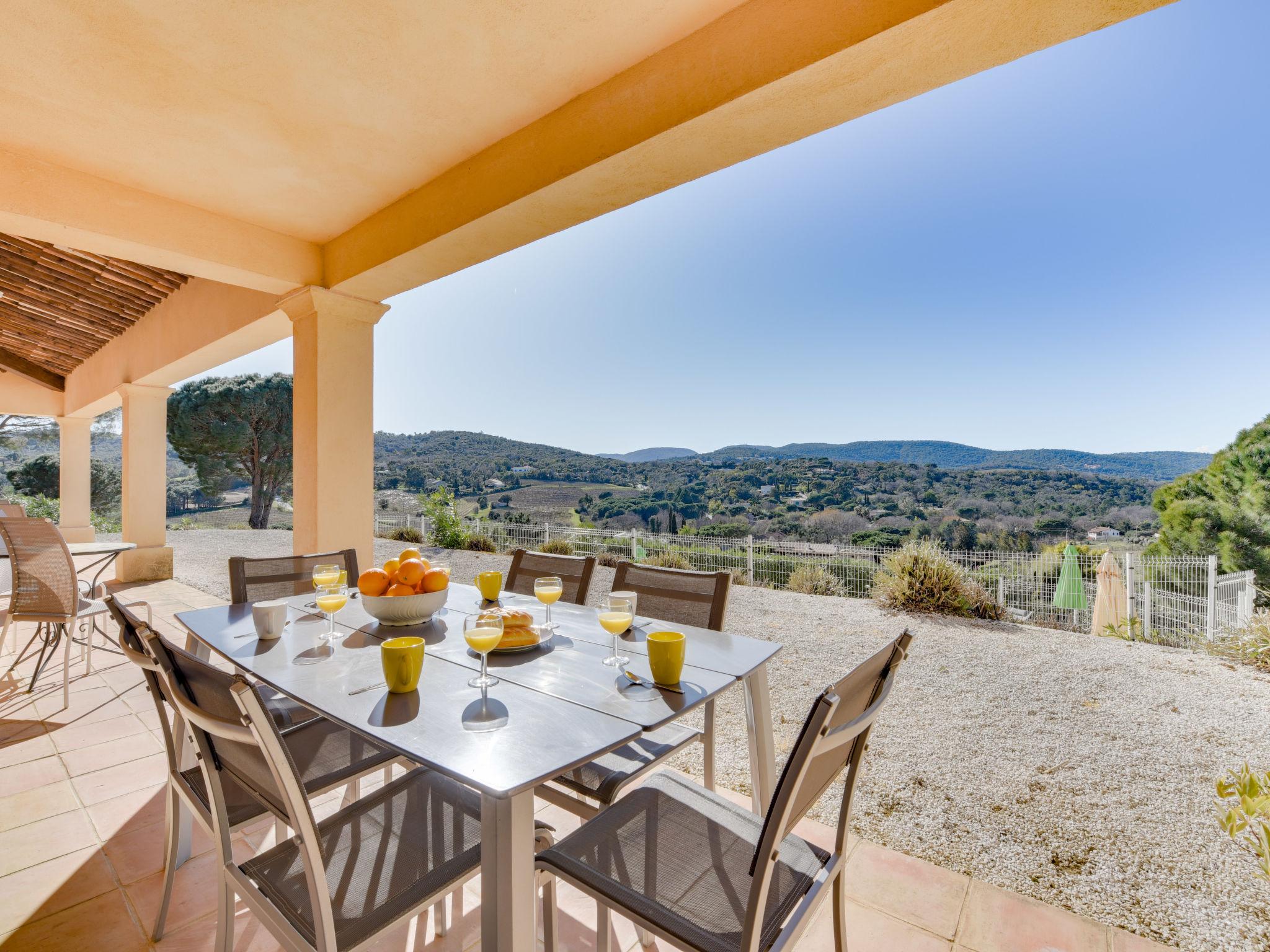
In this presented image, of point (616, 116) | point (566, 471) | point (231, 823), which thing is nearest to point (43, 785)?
point (231, 823)

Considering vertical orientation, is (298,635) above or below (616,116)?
below

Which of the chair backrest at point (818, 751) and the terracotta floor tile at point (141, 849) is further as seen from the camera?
the terracotta floor tile at point (141, 849)

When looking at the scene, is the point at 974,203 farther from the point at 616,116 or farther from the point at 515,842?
the point at 515,842

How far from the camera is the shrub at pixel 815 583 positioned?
6.77m

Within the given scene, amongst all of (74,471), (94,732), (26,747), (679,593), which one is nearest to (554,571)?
(679,593)

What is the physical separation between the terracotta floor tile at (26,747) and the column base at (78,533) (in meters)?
6.60

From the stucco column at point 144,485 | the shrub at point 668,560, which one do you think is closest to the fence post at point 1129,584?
the shrub at point 668,560

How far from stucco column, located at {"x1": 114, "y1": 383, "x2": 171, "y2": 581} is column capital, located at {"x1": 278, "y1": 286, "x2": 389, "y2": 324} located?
4.01 metres

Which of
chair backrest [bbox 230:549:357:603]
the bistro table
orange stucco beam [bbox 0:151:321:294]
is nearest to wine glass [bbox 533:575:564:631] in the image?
the bistro table

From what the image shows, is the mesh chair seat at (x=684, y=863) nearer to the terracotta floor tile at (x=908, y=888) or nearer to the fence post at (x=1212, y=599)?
the terracotta floor tile at (x=908, y=888)

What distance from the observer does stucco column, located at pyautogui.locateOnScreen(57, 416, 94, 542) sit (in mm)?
7541

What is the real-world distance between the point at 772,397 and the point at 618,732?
21.9m

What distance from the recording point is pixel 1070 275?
16266 mm

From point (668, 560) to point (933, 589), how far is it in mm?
3633
